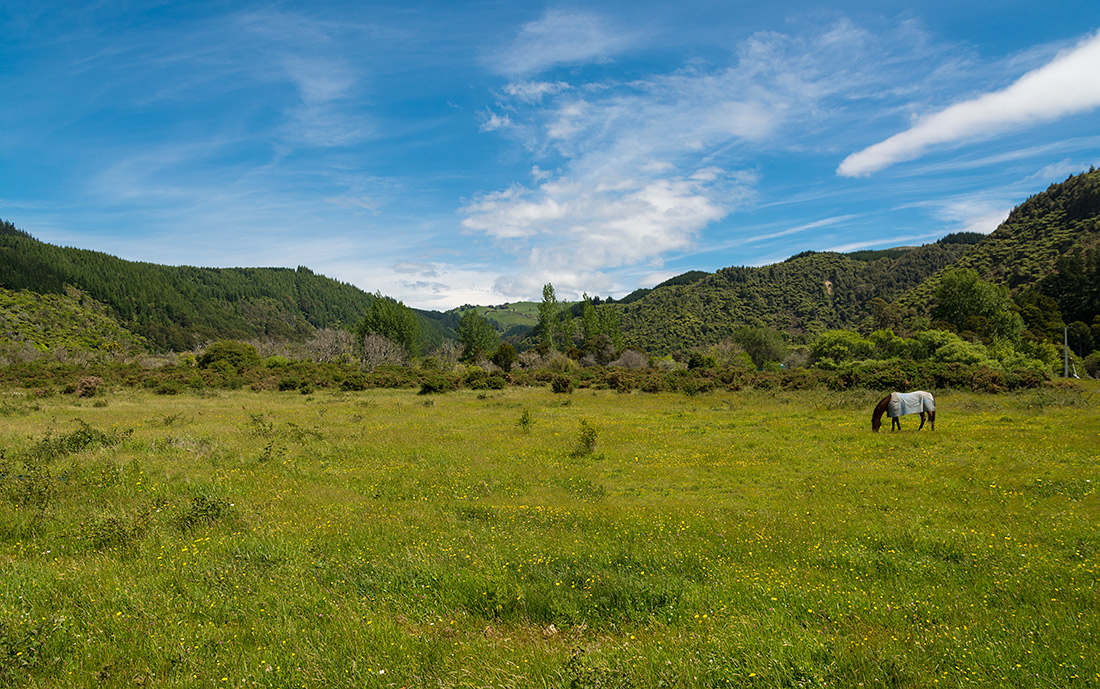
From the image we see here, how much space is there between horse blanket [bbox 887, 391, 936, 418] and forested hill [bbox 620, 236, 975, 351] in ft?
344

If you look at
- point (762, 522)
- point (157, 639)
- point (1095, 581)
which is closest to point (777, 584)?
point (762, 522)

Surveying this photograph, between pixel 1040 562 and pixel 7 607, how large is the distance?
45.0 ft

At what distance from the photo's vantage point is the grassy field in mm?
4711

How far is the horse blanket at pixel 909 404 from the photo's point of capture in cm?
1989

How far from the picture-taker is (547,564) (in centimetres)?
737

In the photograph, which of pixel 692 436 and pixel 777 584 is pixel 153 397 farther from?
pixel 777 584

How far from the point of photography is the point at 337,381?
4706 centimetres

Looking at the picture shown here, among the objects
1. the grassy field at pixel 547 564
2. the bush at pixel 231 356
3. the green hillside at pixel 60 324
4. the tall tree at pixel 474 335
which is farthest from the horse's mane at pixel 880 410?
the green hillside at pixel 60 324

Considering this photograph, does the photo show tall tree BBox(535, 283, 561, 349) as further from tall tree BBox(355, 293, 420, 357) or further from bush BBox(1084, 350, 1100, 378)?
bush BBox(1084, 350, 1100, 378)

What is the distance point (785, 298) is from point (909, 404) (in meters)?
141

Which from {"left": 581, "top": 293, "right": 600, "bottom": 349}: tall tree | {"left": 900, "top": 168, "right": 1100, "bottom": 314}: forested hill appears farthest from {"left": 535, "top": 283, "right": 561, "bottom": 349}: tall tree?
{"left": 900, "top": 168, "right": 1100, "bottom": 314}: forested hill

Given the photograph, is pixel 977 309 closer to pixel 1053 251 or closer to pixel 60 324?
pixel 1053 251

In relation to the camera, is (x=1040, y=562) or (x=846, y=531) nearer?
(x=1040, y=562)

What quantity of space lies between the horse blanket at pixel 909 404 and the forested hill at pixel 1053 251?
77.7 meters
